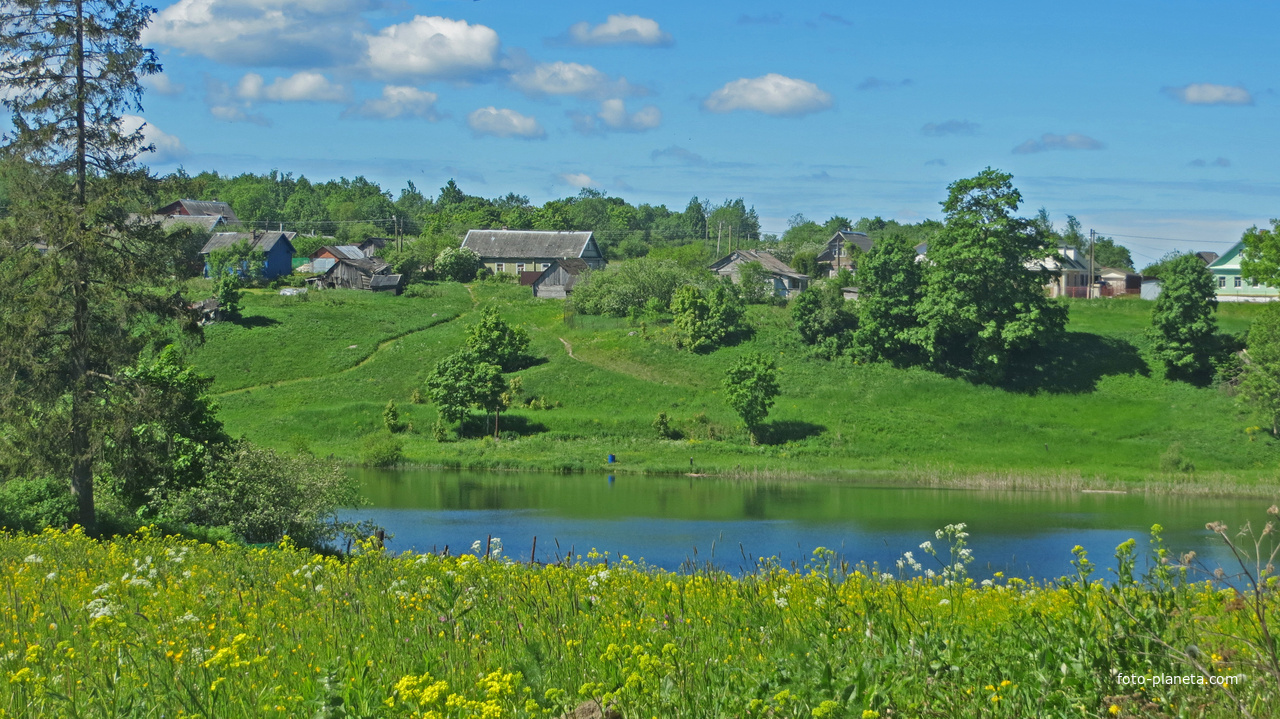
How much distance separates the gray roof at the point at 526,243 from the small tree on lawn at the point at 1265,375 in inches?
2490

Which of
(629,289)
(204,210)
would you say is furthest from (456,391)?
(204,210)

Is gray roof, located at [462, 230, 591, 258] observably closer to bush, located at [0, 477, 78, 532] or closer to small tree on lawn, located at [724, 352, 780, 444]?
small tree on lawn, located at [724, 352, 780, 444]

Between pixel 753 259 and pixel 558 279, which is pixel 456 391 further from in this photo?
pixel 753 259

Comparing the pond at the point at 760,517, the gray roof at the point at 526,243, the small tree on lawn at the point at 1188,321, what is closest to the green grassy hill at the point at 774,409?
the small tree on lawn at the point at 1188,321

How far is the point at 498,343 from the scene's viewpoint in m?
59.5

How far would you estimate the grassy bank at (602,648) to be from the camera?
14.5 ft

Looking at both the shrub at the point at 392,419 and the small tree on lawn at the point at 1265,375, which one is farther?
the shrub at the point at 392,419

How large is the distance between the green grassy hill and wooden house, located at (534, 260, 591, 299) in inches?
721

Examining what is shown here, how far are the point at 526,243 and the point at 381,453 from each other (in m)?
56.3

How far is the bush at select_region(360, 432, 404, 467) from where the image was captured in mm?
46812

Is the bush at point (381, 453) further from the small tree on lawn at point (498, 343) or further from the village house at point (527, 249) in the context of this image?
the village house at point (527, 249)

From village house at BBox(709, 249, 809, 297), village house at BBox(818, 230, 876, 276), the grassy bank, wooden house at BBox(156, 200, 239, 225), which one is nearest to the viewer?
the grassy bank

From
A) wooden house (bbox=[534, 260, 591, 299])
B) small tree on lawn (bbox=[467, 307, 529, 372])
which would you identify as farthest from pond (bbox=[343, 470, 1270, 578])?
wooden house (bbox=[534, 260, 591, 299])

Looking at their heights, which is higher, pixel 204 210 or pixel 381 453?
pixel 204 210
